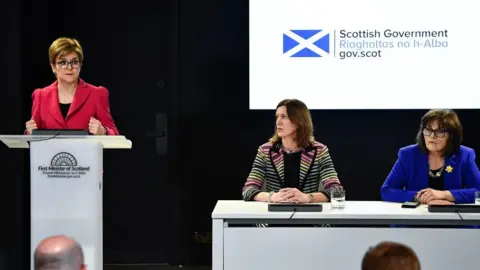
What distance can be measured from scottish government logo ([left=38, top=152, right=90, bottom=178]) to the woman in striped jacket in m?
0.99

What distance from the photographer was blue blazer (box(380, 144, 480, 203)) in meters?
4.34

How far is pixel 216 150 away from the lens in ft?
19.4

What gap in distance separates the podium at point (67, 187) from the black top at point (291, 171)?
102 centimetres

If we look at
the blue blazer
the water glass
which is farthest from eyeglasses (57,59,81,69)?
the blue blazer

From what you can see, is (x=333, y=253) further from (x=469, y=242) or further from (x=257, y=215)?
Answer: (x=469, y=242)

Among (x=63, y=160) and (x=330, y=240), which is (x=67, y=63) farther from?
(x=330, y=240)

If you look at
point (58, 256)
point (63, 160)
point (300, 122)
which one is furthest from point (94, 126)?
point (58, 256)

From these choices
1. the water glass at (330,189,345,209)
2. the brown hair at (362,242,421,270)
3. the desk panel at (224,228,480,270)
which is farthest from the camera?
the water glass at (330,189,345,209)

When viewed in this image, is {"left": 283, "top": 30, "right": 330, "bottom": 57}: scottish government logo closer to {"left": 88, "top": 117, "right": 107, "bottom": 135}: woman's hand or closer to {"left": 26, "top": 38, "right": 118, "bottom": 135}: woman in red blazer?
{"left": 26, "top": 38, "right": 118, "bottom": 135}: woman in red blazer

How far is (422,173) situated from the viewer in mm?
4367

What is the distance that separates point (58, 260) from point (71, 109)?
2609 mm

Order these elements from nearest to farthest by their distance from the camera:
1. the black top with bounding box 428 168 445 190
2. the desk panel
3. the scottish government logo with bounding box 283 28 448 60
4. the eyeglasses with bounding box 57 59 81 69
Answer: the desk panel → the eyeglasses with bounding box 57 59 81 69 → the black top with bounding box 428 168 445 190 → the scottish government logo with bounding box 283 28 448 60

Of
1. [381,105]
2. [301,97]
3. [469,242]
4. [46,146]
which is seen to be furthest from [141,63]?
[469,242]

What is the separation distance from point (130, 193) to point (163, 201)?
10.0 inches
